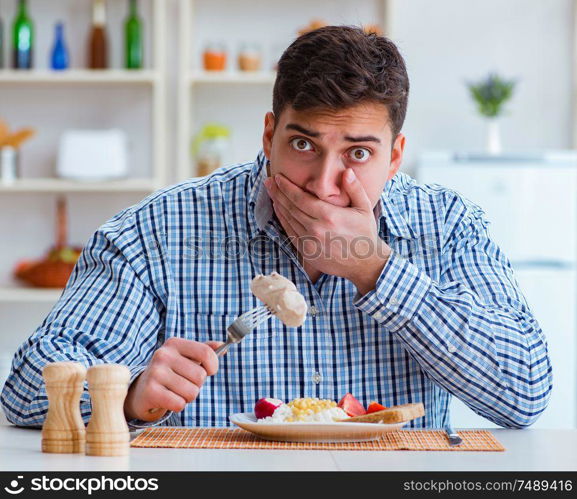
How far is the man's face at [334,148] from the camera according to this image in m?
1.48

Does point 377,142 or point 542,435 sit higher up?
point 377,142

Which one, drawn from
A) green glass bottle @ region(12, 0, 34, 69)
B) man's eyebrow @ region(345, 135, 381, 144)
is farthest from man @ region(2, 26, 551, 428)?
green glass bottle @ region(12, 0, 34, 69)

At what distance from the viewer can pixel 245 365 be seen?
167cm

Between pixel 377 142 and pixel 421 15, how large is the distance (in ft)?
8.82

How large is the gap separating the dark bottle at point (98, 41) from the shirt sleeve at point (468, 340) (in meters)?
2.63

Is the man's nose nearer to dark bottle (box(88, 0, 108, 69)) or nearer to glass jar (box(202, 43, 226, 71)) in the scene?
→ glass jar (box(202, 43, 226, 71))

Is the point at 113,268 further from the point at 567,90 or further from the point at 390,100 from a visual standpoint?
the point at 567,90

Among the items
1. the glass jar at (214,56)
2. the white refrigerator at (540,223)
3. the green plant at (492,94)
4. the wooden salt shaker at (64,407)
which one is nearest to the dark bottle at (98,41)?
the glass jar at (214,56)

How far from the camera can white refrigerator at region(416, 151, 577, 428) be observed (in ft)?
11.8

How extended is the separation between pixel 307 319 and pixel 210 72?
2357mm

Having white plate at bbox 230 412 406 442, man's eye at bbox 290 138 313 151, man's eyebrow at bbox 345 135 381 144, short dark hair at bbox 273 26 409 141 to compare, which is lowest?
white plate at bbox 230 412 406 442

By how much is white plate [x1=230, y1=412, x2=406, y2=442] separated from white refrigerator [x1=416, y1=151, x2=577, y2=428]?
2.46 meters
